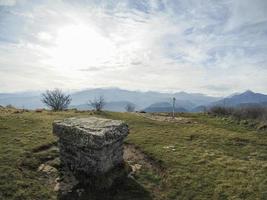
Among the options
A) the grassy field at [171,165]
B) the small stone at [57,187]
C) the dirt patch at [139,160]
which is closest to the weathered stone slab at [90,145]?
the small stone at [57,187]

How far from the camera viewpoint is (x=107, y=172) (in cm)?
1733

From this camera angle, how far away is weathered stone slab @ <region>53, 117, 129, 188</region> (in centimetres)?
1672

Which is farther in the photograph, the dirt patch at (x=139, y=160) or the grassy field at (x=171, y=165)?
the dirt patch at (x=139, y=160)

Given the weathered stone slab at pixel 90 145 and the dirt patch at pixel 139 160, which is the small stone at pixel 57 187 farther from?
the dirt patch at pixel 139 160

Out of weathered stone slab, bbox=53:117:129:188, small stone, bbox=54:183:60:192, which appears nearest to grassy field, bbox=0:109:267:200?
small stone, bbox=54:183:60:192

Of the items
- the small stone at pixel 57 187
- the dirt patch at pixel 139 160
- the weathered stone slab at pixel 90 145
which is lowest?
the small stone at pixel 57 187

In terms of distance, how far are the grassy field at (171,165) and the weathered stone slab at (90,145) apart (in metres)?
1.80

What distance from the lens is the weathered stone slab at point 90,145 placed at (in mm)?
16719

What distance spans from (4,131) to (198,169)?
16813 millimetres

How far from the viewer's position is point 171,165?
68.1 feet


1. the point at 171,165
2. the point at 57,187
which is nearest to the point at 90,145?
the point at 57,187

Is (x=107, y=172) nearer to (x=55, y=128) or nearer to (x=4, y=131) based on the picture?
(x=55, y=128)

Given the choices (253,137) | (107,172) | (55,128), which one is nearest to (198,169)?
(107,172)

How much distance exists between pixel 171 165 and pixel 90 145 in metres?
7.00
